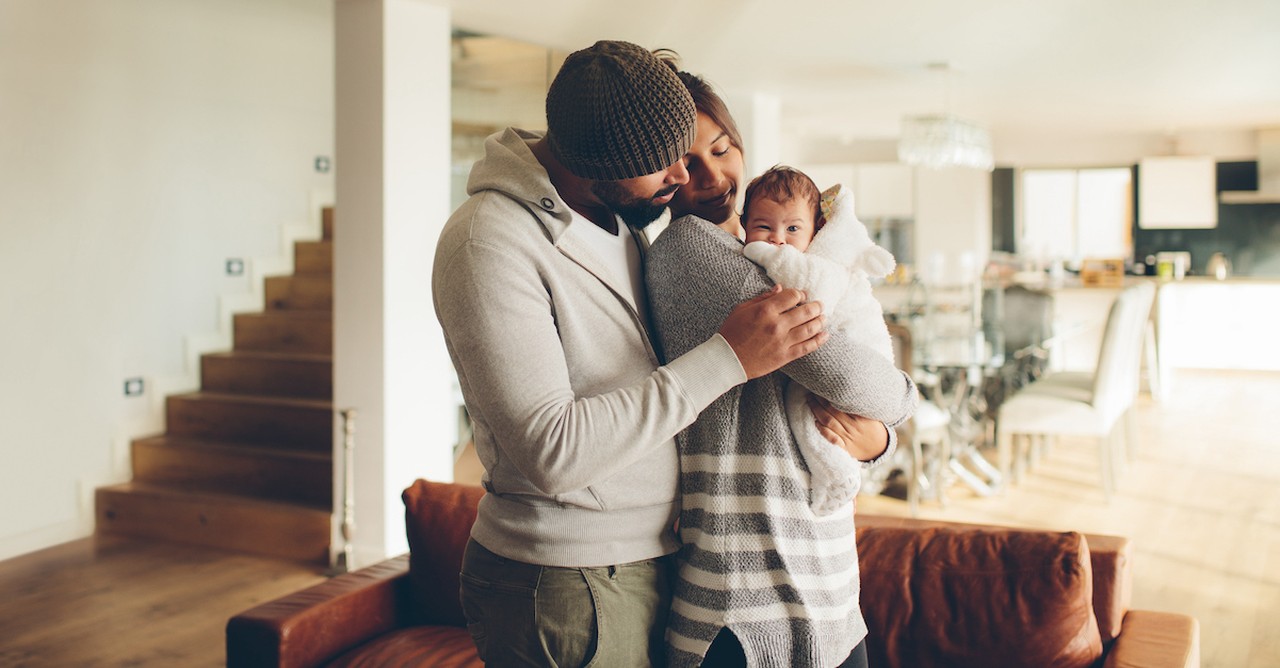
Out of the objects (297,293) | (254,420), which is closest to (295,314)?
(297,293)

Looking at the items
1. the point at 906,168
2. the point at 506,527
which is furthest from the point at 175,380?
the point at 906,168

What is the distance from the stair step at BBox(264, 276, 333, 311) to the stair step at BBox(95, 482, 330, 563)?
56.2 inches

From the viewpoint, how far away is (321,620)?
208cm

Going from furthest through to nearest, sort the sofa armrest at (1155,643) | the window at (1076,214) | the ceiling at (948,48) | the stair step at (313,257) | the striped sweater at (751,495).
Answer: the window at (1076,214)
the stair step at (313,257)
the ceiling at (948,48)
the sofa armrest at (1155,643)
the striped sweater at (751,495)

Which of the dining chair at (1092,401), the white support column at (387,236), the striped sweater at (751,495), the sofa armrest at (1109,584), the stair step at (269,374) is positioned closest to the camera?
the striped sweater at (751,495)

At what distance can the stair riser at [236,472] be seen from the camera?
4.60 metres

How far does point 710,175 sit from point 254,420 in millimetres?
4334

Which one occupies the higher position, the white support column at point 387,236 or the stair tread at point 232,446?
the white support column at point 387,236

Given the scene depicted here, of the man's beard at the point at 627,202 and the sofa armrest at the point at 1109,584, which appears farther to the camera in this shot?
the sofa armrest at the point at 1109,584

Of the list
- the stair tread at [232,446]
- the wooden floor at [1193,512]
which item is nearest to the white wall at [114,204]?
the stair tread at [232,446]

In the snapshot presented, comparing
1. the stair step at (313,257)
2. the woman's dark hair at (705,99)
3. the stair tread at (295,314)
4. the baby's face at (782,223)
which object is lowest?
the stair tread at (295,314)

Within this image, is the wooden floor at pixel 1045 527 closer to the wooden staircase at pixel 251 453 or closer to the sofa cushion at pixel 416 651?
the wooden staircase at pixel 251 453

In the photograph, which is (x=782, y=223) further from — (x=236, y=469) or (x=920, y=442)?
(x=236, y=469)

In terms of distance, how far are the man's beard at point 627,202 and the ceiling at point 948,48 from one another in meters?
3.08
